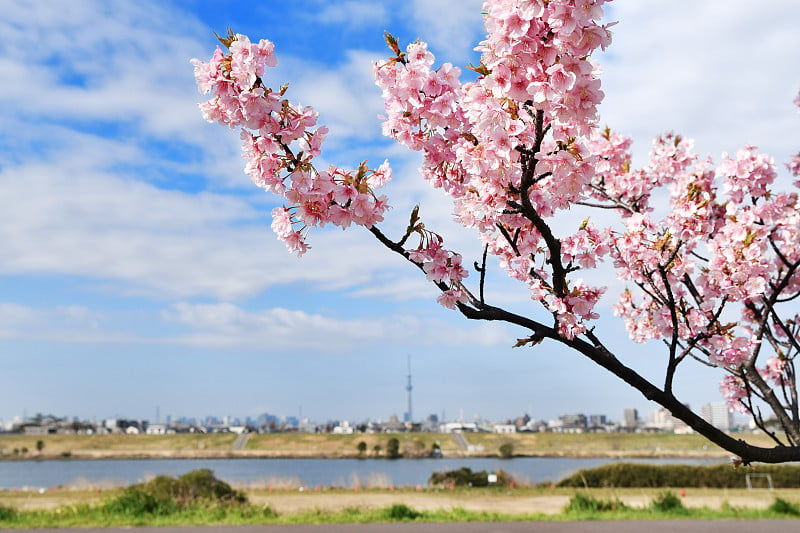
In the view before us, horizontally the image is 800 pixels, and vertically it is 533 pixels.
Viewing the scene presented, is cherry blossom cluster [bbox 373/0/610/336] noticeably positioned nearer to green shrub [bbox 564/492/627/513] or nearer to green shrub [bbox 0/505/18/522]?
green shrub [bbox 564/492/627/513]

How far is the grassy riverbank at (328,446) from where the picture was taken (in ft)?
206

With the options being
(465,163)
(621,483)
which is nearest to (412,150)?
(465,163)

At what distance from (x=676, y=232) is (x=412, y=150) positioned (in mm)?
2451

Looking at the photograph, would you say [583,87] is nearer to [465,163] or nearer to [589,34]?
[589,34]

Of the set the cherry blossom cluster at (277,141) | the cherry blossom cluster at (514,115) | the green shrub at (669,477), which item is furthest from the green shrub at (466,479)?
the cherry blossom cluster at (277,141)

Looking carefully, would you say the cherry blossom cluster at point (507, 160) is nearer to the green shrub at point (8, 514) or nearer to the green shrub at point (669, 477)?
the green shrub at point (8, 514)

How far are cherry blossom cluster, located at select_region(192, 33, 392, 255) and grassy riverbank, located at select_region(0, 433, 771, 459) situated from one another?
56289 millimetres

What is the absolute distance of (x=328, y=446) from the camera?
7200 centimetres

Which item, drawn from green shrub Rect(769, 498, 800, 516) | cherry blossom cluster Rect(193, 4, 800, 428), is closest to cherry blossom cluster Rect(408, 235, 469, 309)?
cherry blossom cluster Rect(193, 4, 800, 428)

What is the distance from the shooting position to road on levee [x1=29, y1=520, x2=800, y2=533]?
1039cm

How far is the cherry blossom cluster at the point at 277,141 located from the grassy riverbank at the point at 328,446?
56289 millimetres

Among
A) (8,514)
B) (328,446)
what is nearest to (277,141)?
(8,514)

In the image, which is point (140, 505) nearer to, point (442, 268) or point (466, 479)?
point (442, 268)

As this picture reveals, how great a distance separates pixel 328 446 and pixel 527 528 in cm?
6378
